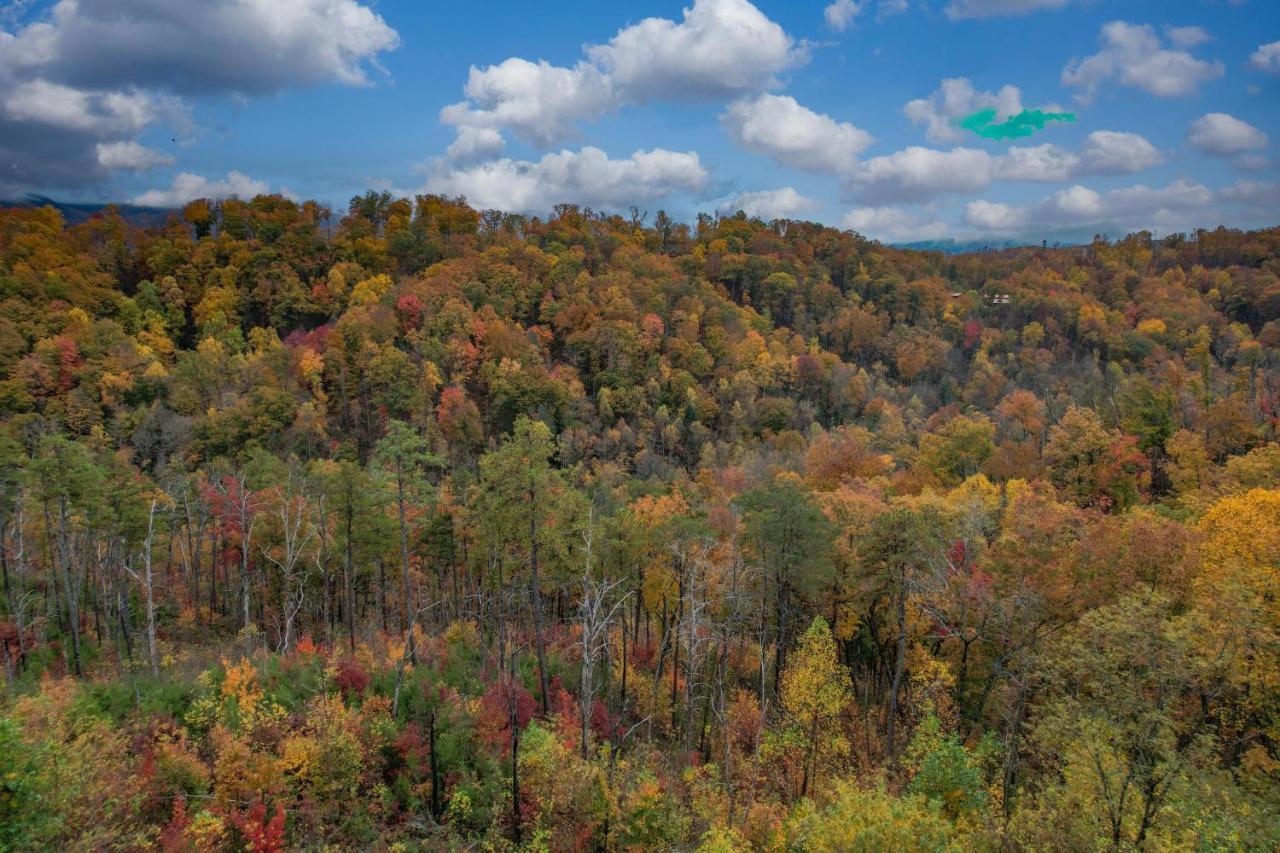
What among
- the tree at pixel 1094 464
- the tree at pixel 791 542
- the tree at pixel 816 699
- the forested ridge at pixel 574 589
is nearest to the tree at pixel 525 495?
the forested ridge at pixel 574 589

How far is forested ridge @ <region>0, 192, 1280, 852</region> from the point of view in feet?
58.8

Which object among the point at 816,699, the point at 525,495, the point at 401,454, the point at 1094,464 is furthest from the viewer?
the point at 1094,464

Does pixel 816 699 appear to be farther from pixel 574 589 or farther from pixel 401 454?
pixel 401 454

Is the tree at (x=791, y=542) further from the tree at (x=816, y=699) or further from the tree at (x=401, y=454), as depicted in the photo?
the tree at (x=401, y=454)

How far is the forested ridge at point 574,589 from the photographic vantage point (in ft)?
58.8

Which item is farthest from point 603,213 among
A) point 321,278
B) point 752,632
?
point 752,632

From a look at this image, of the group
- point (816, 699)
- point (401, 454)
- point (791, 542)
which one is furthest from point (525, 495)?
point (816, 699)

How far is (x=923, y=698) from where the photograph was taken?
2914 cm

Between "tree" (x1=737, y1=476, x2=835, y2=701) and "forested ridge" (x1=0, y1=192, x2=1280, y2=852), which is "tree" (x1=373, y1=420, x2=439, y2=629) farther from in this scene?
"tree" (x1=737, y1=476, x2=835, y2=701)

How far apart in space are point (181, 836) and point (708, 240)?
149060 millimetres

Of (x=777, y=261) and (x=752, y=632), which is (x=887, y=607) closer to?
(x=752, y=632)

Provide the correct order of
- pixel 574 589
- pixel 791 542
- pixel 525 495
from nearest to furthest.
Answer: pixel 525 495 < pixel 791 542 < pixel 574 589

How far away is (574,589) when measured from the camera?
38.1 metres

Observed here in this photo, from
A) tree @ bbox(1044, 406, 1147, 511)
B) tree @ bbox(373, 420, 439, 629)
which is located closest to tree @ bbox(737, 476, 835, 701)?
tree @ bbox(373, 420, 439, 629)
